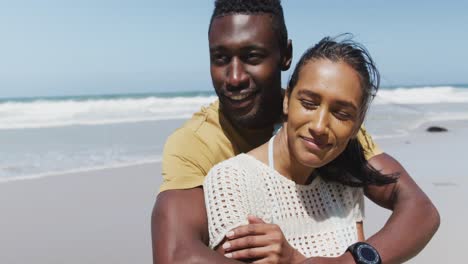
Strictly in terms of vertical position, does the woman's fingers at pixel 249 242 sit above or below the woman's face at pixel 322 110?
below

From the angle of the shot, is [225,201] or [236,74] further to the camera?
[236,74]

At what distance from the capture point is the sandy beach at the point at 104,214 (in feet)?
16.0

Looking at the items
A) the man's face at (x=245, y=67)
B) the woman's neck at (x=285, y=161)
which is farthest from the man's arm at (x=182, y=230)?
the man's face at (x=245, y=67)

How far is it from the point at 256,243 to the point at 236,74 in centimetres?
91

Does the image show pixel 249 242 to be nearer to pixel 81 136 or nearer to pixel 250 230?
pixel 250 230

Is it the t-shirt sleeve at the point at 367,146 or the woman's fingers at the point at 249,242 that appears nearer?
the woman's fingers at the point at 249,242

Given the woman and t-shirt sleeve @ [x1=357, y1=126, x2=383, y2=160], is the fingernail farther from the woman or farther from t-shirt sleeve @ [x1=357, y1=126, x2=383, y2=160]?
t-shirt sleeve @ [x1=357, y1=126, x2=383, y2=160]

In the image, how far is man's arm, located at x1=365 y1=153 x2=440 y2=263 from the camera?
95.3 inches

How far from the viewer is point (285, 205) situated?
88.3 inches

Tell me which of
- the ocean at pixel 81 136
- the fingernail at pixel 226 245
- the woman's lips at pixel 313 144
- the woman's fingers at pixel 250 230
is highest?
the woman's lips at pixel 313 144

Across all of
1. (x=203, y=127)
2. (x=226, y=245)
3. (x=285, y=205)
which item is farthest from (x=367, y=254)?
(x=203, y=127)

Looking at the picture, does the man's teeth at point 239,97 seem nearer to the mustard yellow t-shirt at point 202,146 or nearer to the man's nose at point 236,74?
the man's nose at point 236,74

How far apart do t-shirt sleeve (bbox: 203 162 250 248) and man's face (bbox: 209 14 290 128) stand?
62 cm

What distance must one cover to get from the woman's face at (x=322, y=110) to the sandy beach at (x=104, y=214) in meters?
3.06
